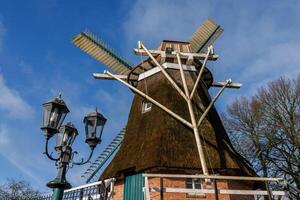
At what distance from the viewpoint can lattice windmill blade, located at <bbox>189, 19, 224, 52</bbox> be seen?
15.0 m

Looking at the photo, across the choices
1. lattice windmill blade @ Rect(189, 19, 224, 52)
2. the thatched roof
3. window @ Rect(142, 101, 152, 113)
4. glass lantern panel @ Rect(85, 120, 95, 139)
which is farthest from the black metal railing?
lattice windmill blade @ Rect(189, 19, 224, 52)

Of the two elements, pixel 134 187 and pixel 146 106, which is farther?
pixel 146 106

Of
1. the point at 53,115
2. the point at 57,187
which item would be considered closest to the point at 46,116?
the point at 53,115

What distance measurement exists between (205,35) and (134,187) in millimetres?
9642

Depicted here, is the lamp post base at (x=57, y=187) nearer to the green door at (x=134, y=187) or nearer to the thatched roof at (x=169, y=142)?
the thatched roof at (x=169, y=142)

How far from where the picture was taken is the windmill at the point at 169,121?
8328 millimetres

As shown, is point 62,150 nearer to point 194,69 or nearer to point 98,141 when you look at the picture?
point 98,141

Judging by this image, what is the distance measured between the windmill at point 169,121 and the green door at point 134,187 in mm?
54

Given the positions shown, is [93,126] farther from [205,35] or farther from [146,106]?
[205,35]

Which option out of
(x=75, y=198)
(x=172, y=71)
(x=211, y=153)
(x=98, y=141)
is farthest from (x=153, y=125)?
(x=98, y=141)

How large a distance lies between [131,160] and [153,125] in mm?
1462

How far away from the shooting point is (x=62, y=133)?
4812 mm

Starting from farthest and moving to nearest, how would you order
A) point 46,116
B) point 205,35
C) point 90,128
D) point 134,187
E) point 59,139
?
point 205,35
point 134,187
point 90,128
point 59,139
point 46,116

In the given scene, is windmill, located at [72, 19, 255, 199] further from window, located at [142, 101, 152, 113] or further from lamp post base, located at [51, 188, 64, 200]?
lamp post base, located at [51, 188, 64, 200]
